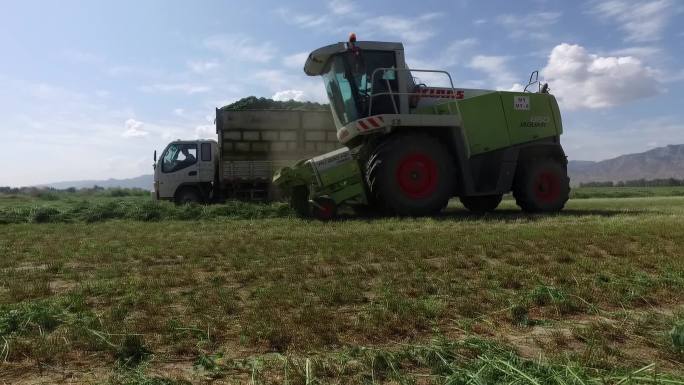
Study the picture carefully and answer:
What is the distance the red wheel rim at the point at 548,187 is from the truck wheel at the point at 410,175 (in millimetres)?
2333

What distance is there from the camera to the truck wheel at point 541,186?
39.5 ft

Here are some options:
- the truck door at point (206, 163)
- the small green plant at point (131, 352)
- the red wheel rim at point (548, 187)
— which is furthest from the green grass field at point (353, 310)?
the truck door at point (206, 163)

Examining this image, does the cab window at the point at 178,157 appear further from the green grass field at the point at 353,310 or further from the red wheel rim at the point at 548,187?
the red wheel rim at the point at 548,187

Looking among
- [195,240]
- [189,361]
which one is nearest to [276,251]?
[195,240]

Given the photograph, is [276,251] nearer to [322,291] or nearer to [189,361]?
[322,291]

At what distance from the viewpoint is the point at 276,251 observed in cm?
653

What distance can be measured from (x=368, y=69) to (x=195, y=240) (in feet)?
18.2

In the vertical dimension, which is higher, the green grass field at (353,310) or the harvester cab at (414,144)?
the harvester cab at (414,144)

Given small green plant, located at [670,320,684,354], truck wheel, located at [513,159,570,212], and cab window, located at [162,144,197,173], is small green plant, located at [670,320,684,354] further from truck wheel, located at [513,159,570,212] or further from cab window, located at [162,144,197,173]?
cab window, located at [162,144,197,173]

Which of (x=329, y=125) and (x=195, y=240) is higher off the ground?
(x=329, y=125)

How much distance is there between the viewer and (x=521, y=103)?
12.2m

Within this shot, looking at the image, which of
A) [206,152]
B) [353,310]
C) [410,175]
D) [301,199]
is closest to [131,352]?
[353,310]

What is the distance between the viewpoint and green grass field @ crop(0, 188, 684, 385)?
2605 millimetres

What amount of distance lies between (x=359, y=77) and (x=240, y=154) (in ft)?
20.1
